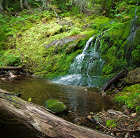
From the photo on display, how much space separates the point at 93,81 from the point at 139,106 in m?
4.86

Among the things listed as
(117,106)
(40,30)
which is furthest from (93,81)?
(40,30)

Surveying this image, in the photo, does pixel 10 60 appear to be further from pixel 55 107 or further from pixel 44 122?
pixel 44 122

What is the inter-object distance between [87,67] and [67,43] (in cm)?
358

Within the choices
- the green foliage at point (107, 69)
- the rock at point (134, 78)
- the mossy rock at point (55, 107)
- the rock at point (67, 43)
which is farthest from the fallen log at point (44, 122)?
the rock at point (67, 43)

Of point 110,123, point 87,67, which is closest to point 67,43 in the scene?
point 87,67

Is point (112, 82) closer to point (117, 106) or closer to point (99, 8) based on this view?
point (117, 106)

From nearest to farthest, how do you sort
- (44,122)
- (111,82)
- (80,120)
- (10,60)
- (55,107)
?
(44,122), (80,120), (55,107), (111,82), (10,60)

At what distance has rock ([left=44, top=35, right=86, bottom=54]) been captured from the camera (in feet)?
36.2

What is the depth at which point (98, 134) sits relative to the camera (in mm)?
1557

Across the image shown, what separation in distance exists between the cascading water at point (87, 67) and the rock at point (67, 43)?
111cm

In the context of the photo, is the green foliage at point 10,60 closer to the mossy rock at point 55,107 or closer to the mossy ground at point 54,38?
the mossy ground at point 54,38

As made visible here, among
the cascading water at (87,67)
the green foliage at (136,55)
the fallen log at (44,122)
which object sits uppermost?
the fallen log at (44,122)

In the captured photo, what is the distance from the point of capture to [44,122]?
186 cm

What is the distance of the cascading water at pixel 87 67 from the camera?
8227 millimetres
